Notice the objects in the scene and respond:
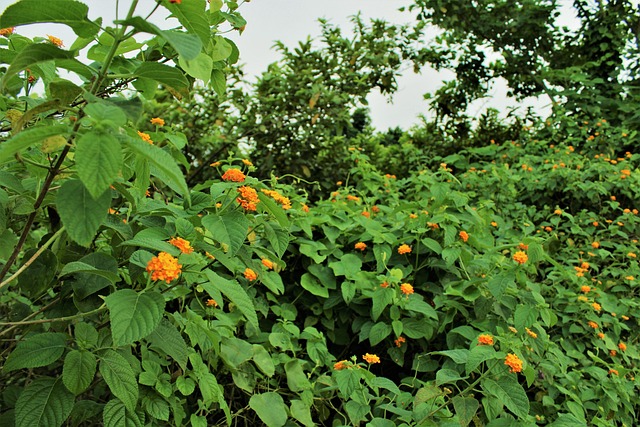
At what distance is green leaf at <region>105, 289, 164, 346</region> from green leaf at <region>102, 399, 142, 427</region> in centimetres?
29

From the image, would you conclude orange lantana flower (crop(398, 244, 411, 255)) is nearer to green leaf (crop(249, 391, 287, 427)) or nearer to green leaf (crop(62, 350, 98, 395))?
green leaf (crop(249, 391, 287, 427))

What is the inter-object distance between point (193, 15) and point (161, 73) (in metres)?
0.11

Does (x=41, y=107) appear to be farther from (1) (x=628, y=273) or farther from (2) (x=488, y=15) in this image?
(2) (x=488, y=15)

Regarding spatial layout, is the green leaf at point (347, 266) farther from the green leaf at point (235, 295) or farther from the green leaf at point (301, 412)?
the green leaf at point (235, 295)

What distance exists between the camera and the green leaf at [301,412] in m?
1.73

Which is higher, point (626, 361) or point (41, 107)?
point (41, 107)

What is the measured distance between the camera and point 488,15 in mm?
6438

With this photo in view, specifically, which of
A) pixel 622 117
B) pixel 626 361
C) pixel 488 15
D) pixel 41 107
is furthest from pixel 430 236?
pixel 488 15

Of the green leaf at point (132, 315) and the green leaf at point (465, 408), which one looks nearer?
the green leaf at point (132, 315)

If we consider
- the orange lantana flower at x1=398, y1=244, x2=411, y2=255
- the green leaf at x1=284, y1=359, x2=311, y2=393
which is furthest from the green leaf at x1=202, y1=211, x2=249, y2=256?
the orange lantana flower at x1=398, y1=244, x2=411, y2=255

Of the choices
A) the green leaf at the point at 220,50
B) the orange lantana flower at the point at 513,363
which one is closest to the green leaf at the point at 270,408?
the orange lantana flower at the point at 513,363

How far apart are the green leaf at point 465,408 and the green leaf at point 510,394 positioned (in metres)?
0.06

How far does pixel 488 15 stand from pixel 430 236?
15.9 feet

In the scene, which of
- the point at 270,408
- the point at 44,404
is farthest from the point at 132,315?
the point at 270,408
